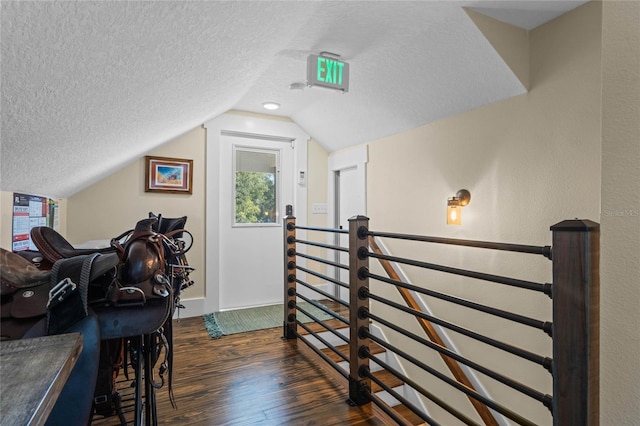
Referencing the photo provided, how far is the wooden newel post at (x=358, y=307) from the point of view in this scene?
1803 millimetres

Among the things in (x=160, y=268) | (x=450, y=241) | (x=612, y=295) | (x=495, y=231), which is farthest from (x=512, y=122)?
(x=160, y=268)

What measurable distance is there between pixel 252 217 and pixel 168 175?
39.1 inches

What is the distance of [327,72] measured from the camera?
227 cm

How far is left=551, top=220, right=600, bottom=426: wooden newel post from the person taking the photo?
0.82 metres

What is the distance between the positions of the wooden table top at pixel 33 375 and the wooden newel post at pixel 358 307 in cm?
134

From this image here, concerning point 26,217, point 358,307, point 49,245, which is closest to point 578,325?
point 358,307

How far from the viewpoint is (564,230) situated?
2.83 feet

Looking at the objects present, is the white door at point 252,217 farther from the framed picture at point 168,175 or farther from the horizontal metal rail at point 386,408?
the horizontal metal rail at point 386,408

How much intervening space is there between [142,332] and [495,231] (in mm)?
2215

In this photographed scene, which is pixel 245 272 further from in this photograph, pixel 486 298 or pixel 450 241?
pixel 450 241

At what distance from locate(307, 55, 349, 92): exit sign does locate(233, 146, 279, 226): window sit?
5.81 ft

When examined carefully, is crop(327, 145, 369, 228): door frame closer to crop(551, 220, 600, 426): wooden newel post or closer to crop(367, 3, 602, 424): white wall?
crop(367, 3, 602, 424): white wall

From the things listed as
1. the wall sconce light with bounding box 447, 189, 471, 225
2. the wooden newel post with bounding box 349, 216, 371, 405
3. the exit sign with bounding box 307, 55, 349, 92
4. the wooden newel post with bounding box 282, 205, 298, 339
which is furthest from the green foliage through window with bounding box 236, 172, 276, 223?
the wooden newel post with bounding box 349, 216, 371, 405

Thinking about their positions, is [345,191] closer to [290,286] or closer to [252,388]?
[290,286]
